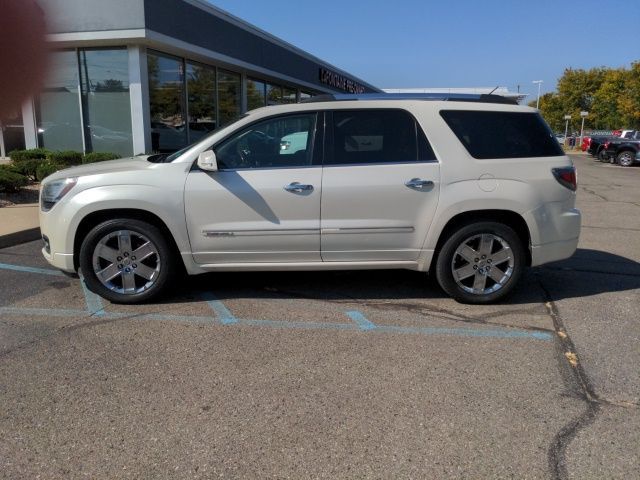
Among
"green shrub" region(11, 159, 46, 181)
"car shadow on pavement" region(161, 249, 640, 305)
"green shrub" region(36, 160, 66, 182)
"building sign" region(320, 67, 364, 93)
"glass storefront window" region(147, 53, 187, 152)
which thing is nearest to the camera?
"car shadow on pavement" region(161, 249, 640, 305)

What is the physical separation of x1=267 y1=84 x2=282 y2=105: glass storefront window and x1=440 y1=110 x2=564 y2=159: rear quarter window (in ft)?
58.0

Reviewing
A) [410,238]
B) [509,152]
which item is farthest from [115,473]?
[509,152]

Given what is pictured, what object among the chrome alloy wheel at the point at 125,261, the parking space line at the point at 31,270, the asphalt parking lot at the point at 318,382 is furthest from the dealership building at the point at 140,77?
the asphalt parking lot at the point at 318,382

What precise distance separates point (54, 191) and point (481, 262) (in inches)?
150

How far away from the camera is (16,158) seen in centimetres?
1253

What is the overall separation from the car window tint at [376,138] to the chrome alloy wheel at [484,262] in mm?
892

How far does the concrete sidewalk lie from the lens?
7.14 m

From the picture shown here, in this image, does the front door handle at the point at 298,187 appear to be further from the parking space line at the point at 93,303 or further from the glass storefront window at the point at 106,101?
the glass storefront window at the point at 106,101

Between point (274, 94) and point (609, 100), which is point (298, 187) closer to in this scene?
point (274, 94)

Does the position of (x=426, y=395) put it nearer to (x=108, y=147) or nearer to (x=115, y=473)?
(x=115, y=473)

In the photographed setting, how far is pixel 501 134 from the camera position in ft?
16.3

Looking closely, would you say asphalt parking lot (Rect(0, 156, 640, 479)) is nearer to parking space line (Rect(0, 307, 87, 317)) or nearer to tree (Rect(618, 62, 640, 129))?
parking space line (Rect(0, 307, 87, 317))

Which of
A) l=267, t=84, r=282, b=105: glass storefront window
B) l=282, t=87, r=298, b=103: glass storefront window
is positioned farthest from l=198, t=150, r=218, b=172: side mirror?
l=282, t=87, r=298, b=103: glass storefront window

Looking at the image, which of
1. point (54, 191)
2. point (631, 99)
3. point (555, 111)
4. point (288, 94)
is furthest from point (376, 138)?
point (555, 111)
